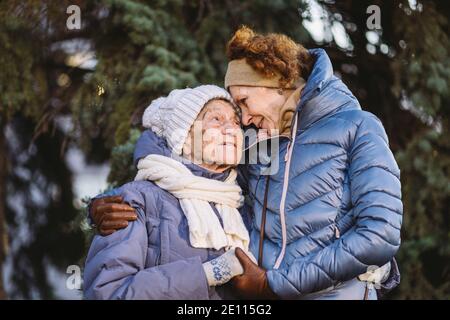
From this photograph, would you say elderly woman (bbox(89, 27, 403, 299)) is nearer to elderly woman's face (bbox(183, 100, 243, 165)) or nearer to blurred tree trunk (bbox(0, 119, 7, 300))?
elderly woman's face (bbox(183, 100, 243, 165))

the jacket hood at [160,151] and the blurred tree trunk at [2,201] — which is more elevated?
the jacket hood at [160,151]

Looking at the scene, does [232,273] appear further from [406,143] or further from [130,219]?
[406,143]

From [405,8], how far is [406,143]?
0.79 m

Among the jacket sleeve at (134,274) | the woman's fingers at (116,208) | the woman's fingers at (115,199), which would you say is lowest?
the jacket sleeve at (134,274)

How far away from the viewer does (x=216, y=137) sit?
10.5 ft

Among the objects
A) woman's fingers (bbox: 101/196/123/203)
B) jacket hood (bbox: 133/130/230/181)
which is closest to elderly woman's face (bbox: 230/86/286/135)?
jacket hood (bbox: 133/130/230/181)

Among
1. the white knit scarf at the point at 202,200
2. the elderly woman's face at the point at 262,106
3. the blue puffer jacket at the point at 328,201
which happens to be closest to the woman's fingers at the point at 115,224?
the white knit scarf at the point at 202,200

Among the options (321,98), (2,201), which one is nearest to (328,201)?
(321,98)

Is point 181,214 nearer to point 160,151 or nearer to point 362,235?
point 160,151

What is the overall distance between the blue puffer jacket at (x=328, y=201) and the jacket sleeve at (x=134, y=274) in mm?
273

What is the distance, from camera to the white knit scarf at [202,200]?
10.2ft

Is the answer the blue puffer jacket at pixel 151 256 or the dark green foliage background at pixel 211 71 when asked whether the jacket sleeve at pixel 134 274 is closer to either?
the blue puffer jacket at pixel 151 256

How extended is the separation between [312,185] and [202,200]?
401 millimetres

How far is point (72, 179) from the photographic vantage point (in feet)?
19.3
